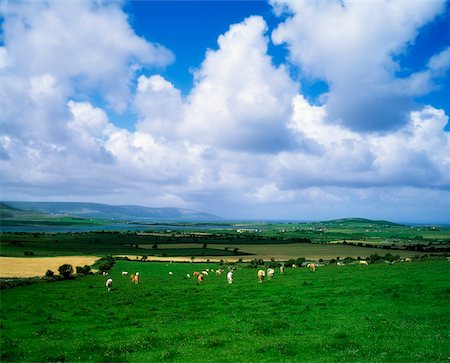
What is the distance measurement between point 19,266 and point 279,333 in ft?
249

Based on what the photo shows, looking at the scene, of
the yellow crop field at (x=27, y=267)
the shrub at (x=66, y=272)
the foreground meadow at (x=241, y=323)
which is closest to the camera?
the foreground meadow at (x=241, y=323)

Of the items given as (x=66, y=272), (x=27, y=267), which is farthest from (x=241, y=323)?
(x=27, y=267)

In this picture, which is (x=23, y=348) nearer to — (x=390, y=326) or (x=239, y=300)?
(x=239, y=300)

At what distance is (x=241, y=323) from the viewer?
1012 inches

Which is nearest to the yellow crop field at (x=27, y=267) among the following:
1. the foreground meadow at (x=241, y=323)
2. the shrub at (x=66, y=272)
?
the shrub at (x=66, y=272)

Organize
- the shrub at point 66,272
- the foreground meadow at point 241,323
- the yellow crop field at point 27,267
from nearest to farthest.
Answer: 1. the foreground meadow at point 241,323
2. the shrub at point 66,272
3. the yellow crop field at point 27,267

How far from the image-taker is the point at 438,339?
1964 cm

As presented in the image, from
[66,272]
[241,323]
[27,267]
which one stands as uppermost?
[241,323]

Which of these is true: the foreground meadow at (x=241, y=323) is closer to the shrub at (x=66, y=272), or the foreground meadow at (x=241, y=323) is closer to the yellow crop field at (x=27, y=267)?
the shrub at (x=66, y=272)

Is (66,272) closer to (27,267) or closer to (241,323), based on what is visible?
(27,267)

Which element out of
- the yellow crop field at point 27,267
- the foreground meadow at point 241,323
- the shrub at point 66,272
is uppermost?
the foreground meadow at point 241,323

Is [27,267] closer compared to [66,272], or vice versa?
[66,272]

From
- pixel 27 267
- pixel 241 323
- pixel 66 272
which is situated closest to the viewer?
pixel 241 323

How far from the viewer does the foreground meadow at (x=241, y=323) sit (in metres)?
19.0
